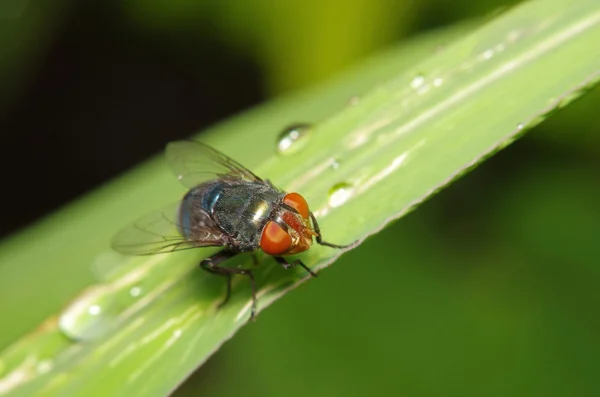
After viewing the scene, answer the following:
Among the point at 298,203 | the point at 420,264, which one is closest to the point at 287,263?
the point at 298,203

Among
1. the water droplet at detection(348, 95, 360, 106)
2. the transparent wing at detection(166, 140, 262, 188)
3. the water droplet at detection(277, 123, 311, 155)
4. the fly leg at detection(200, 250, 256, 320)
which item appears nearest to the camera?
the fly leg at detection(200, 250, 256, 320)

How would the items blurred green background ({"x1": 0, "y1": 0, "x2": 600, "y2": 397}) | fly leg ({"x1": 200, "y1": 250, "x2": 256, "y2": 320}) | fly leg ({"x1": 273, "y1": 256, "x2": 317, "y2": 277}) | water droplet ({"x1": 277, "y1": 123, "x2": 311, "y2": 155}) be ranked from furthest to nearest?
blurred green background ({"x1": 0, "y1": 0, "x2": 600, "y2": 397})
water droplet ({"x1": 277, "y1": 123, "x2": 311, "y2": 155})
fly leg ({"x1": 200, "y1": 250, "x2": 256, "y2": 320})
fly leg ({"x1": 273, "y1": 256, "x2": 317, "y2": 277})

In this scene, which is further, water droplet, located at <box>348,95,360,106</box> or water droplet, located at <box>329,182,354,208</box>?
water droplet, located at <box>348,95,360,106</box>

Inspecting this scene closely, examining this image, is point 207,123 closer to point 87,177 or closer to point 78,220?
point 87,177

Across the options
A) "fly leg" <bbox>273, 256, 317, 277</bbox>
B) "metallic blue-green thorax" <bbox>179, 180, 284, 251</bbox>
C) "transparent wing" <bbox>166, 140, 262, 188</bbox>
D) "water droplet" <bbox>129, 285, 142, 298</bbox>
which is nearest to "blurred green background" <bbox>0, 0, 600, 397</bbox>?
"transparent wing" <bbox>166, 140, 262, 188</bbox>

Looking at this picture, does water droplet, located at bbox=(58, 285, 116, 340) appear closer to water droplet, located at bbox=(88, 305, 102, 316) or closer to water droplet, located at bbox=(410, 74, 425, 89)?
water droplet, located at bbox=(88, 305, 102, 316)

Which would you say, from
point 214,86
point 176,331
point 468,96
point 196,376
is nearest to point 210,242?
point 176,331

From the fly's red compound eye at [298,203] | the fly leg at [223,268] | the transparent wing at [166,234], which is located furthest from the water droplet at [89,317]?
the fly's red compound eye at [298,203]
